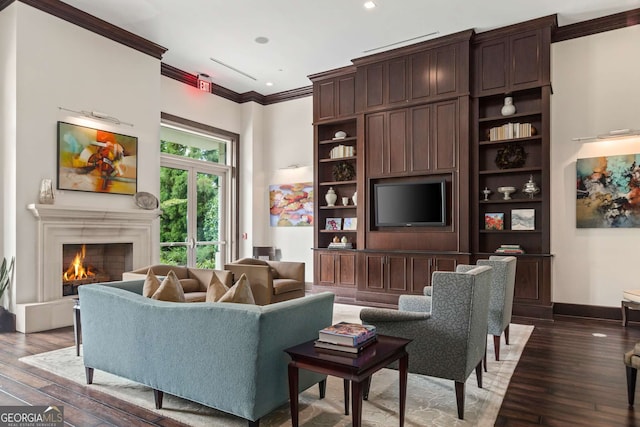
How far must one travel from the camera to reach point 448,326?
2713 millimetres

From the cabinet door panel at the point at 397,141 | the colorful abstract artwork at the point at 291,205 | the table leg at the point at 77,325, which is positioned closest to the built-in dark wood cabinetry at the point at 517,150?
the cabinet door panel at the point at 397,141

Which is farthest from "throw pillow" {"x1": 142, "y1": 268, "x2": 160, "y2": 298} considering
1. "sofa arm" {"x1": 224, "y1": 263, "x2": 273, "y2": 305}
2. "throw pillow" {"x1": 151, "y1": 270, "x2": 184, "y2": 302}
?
"sofa arm" {"x1": 224, "y1": 263, "x2": 273, "y2": 305}

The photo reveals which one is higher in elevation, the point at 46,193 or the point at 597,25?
the point at 597,25

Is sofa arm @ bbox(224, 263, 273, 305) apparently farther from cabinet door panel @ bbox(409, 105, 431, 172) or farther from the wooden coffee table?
Answer: the wooden coffee table

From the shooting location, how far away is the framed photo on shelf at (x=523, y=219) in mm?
5805

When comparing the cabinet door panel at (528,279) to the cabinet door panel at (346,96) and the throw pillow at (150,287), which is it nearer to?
the cabinet door panel at (346,96)

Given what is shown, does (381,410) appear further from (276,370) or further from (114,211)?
(114,211)

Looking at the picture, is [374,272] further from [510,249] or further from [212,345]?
[212,345]

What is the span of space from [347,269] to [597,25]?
4.84 metres

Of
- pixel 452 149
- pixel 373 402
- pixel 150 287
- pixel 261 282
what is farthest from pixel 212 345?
pixel 452 149

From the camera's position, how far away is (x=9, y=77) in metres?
5.04

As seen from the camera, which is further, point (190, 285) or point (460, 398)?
point (190, 285)

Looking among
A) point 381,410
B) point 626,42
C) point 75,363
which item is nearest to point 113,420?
point 75,363

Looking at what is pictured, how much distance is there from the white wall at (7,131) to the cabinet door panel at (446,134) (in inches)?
211
